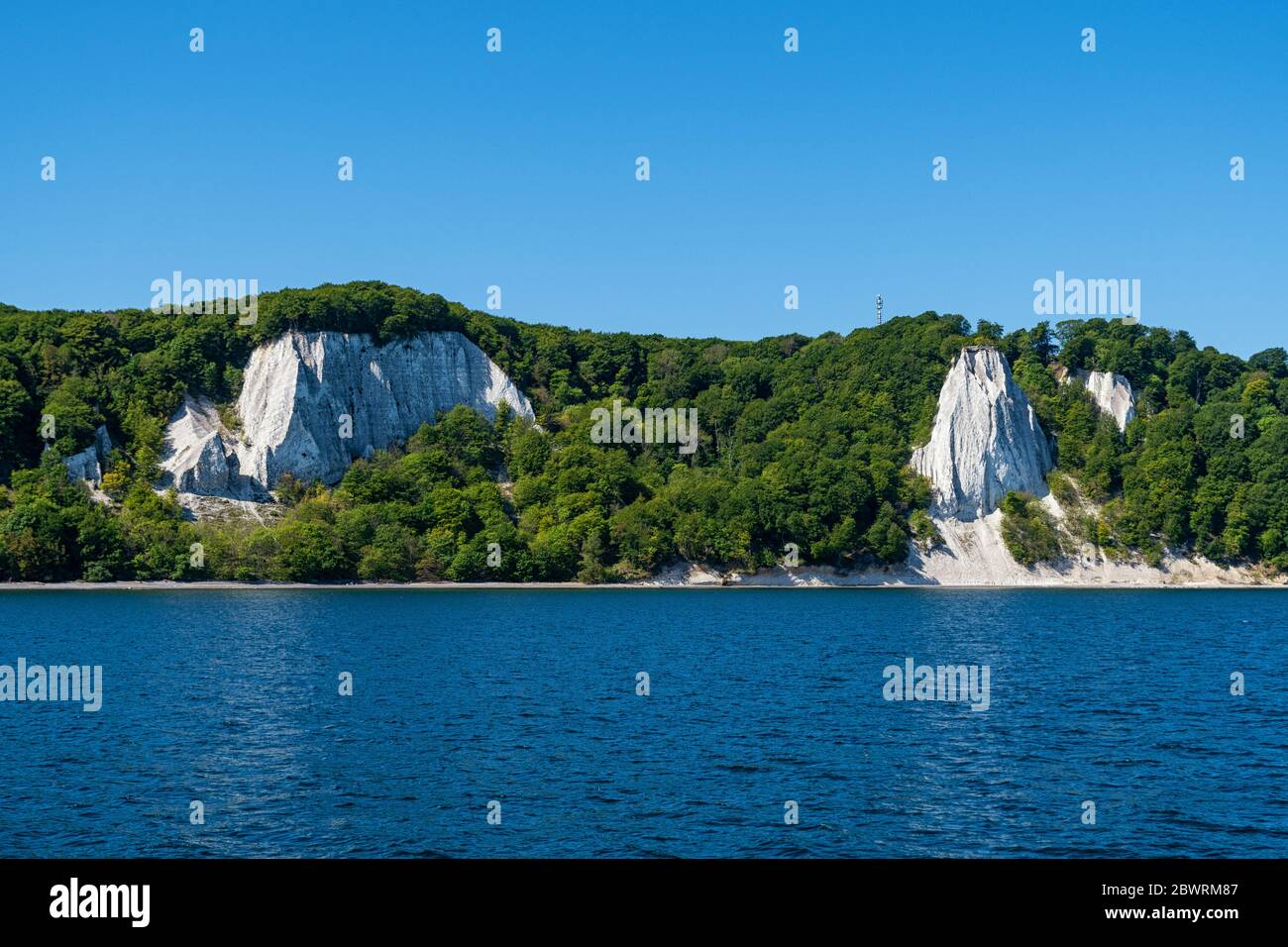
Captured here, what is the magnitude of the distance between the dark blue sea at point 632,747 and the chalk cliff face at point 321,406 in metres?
60.7

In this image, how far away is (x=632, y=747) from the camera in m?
34.1

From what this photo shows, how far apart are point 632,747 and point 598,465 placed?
10665 centimetres

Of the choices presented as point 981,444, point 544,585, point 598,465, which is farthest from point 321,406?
point 981,444

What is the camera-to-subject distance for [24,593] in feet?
335

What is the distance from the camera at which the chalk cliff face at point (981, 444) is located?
138 metres

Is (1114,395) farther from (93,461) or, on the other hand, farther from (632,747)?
(632,747)

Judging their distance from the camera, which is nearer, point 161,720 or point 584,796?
point 584,796

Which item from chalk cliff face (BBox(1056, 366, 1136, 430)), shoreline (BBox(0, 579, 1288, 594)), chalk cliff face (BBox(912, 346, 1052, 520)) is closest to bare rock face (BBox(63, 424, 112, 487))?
shoreline (BBox(0, 579, 1288, 594))

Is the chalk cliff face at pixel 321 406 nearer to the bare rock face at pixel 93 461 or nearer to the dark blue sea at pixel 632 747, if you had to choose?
the bare rock face at pixel 93 461
